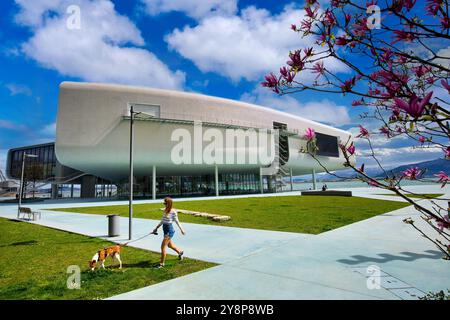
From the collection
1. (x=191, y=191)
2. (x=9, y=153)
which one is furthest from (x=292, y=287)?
(x=9, y=153)

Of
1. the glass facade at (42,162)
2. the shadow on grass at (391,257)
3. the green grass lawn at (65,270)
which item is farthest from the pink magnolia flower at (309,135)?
the glass facade at (42,162)

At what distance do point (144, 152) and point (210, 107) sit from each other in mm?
12866

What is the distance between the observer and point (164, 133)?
125 feet

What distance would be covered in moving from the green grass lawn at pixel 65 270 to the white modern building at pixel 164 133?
20553mm

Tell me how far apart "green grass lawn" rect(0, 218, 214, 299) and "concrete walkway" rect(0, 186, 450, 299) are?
1.97 feet

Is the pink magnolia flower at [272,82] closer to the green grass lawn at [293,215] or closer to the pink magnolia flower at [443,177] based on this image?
the pink magnolia flower at [443,177]

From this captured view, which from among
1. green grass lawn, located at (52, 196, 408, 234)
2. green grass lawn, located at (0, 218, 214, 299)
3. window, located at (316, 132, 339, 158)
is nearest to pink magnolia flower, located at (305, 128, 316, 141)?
green grass lawn, located at (0, 218, 214, 299)

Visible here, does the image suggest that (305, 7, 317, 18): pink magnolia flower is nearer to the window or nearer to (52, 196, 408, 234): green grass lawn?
(52, 196, 408, 234): green grass lawn

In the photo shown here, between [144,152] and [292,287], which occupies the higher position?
[144,152]

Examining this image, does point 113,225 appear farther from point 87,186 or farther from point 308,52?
point 87,186

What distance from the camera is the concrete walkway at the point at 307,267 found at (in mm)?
4508

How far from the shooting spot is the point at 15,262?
299 inches

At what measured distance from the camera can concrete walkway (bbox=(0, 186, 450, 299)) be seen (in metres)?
4.51

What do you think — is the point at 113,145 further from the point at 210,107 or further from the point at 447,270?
the point at 447,270
